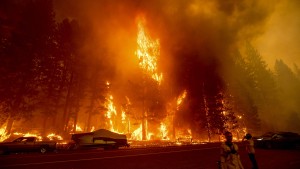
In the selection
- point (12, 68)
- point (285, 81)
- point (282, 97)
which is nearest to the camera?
point (12, 68)

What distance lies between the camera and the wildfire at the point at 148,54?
47.1 metres

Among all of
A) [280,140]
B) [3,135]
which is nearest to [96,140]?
[3,135]

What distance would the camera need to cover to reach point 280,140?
883 inches

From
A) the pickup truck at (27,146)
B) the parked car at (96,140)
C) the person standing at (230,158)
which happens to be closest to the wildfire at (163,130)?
the parked car at (96,140)

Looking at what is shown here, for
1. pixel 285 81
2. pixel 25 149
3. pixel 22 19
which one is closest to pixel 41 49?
pixel 22 19

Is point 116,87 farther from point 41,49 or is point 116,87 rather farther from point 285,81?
point 285,81

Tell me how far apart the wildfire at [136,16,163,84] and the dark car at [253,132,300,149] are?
90.9 feet

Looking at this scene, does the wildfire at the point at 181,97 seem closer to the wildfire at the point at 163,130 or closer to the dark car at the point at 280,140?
the wildfire at the point at 163,130

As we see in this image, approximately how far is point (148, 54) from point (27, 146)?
3217 centimetres

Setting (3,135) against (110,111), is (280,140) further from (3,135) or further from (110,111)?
(110,111)

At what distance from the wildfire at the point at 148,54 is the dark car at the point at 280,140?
2772cm

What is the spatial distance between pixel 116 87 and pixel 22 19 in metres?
25.4

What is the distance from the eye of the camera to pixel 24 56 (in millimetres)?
Answer: 30094

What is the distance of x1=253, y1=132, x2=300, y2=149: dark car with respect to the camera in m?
22.0
